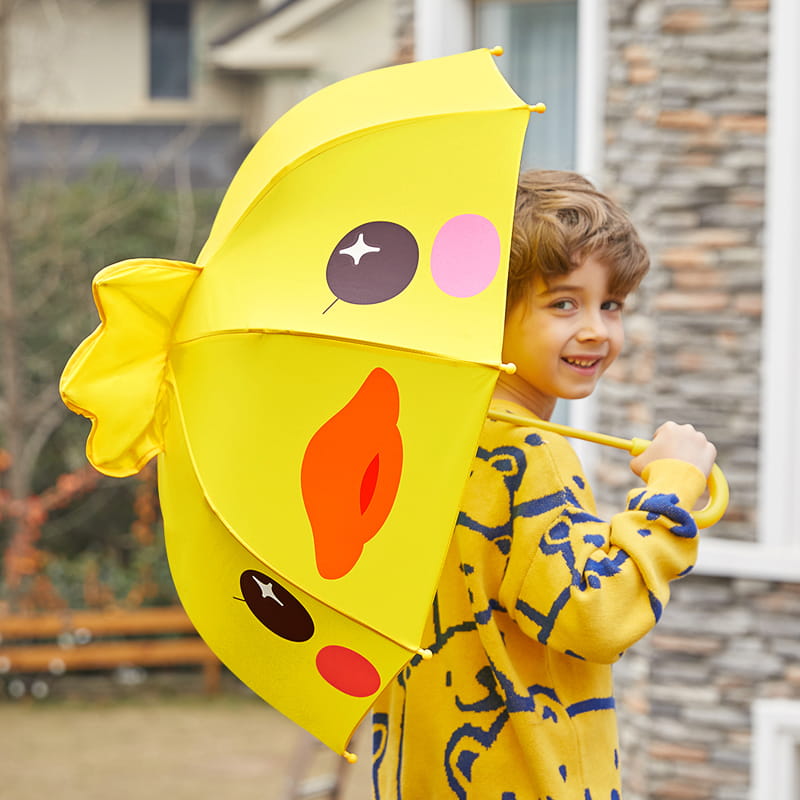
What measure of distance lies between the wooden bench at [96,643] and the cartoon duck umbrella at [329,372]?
21.7ft

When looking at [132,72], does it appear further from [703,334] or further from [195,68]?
[703,334]

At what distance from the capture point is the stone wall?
4574mm

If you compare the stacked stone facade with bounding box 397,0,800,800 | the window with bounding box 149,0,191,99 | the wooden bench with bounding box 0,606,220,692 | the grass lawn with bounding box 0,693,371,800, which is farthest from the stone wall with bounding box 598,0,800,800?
the window with bounding box 149,0,191,99

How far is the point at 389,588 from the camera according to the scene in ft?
5.51

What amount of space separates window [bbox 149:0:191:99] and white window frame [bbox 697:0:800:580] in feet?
45.8

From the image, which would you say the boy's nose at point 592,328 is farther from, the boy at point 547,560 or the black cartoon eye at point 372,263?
the black cartoon eye at point 372,263

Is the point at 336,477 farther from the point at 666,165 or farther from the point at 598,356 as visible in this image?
the point at 666,165

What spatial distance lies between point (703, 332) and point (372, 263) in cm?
314

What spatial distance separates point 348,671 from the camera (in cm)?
178

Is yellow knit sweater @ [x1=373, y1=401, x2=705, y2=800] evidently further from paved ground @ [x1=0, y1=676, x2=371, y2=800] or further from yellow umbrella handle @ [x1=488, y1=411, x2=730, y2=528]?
paved ground @ [x1=0, y1=676, x2=371, y2=800]

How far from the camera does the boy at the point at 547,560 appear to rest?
1.75 metres

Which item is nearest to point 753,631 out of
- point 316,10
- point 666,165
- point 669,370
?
point 669,370

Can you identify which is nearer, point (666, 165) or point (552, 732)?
point (552, 732)

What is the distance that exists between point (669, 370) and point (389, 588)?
125 inches
